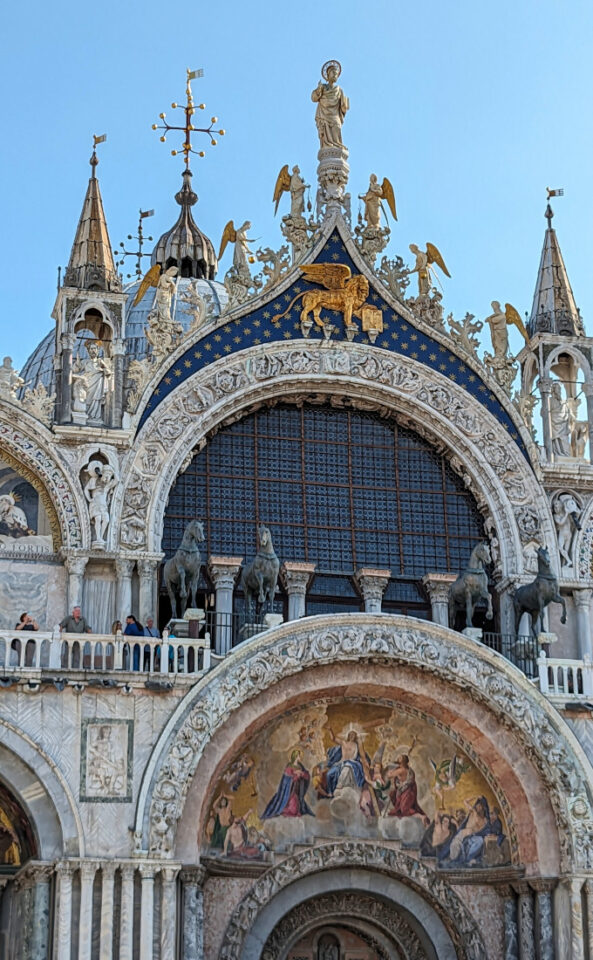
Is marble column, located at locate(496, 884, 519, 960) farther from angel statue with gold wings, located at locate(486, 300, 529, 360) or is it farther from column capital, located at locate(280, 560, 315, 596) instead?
angel statue with gold wings, located at locate(486, 300, 529, 360)

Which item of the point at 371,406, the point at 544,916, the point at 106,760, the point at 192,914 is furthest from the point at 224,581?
the point at 544,916

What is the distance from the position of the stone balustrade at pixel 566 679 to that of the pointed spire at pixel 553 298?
6407mm

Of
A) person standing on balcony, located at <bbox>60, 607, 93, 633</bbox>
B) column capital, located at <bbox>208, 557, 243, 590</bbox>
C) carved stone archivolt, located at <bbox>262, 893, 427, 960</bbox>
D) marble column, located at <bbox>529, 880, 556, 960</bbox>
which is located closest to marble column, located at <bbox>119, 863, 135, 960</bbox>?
carved stone archivolt, located at <bbox>262, 893, 427, 960</bbox>

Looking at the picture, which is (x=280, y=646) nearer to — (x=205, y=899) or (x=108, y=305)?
(x=205, y=899)

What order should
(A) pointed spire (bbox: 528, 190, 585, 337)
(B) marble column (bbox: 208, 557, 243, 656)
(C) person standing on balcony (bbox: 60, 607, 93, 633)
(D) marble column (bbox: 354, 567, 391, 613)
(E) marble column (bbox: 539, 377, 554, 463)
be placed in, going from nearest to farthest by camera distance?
(C) person standing on balcony (bbox: 60, 607, 93, 633) → (B) marble column (bbox: 208, 557, 243, 656) → (D) marble column (bbox: 354, 567, 391, 613) → (E) marble column (bbox: 539, 377, 554, 463) → (A) pointed spire (bbox: 528, 190, 585, 337)

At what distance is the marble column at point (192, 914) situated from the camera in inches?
949

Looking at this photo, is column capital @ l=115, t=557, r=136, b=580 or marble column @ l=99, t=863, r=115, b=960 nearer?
marble column @ l=99, t=863, r=115, b=960

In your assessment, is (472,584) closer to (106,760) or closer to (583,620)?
(583,620)

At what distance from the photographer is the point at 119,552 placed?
26969 mm

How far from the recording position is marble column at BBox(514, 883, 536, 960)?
83.4 feet

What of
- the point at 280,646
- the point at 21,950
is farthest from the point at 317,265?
the point at 21,950

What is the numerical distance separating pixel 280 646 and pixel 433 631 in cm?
225

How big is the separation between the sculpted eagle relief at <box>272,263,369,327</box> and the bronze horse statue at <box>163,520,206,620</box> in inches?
194

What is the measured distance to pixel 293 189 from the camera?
1185 inches
